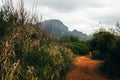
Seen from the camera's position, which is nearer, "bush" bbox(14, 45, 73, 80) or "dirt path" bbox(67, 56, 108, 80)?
"bush" bbox(14, 45, 73, 80)

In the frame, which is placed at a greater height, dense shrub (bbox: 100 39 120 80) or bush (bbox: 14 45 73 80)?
bush (bbox: 14 45 73 80)

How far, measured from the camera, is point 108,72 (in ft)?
64.1

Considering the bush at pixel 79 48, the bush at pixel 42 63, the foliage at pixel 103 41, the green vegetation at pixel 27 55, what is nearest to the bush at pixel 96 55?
the foliage at pixel 103 41

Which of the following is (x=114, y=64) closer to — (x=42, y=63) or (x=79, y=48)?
(x=42, y=63)

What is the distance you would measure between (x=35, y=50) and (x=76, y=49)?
2045 cm

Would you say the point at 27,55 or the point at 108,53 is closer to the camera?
the point at 27,55

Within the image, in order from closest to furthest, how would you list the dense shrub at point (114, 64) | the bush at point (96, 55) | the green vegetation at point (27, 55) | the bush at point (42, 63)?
the green vegetation at point (27, 55), the bush at point (42, 63), the dense shrub at point (114, 64), the bush at point (96, 55)

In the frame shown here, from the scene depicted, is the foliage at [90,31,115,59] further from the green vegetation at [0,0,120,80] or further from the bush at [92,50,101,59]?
the green vegetation at [0,0,120,80]

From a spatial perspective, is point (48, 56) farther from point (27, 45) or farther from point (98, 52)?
point (98, 52)

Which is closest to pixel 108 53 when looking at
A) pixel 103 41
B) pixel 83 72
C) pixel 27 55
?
pixel 83 72

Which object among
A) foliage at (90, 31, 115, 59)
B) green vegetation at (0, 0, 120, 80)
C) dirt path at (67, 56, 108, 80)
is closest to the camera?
green vegetation at (0, 0, 120, 80)

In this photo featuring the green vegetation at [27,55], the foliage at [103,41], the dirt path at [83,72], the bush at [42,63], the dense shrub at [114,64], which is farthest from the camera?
the foliage at [103,41]

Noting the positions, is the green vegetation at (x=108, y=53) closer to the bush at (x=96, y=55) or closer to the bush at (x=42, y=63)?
the bush at (x=96, y=55)

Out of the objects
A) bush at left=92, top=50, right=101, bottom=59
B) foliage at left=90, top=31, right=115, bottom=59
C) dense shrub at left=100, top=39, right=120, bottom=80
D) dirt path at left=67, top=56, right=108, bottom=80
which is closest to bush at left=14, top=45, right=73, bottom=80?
dirt path at left=67, top=56, right=108, bottom=80
